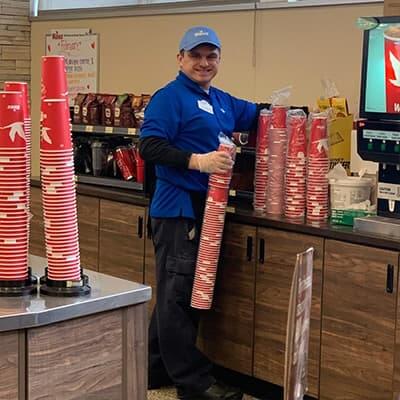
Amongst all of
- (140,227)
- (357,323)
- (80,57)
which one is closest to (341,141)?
(357,323)

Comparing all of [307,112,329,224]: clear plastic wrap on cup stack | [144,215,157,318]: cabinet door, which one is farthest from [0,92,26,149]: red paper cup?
[144,215,157,318]: cabinet door

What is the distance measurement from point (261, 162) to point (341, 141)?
1.23 ft

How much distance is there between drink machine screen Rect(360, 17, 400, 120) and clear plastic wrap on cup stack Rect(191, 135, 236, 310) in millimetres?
621

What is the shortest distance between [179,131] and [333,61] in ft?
3.21

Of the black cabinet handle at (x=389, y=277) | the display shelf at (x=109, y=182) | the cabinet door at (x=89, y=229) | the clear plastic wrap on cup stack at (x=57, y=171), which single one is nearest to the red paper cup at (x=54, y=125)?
the clear plastic wrap on cup stack at (x=57, y=171)

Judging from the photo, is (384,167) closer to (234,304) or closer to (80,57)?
(234,304)

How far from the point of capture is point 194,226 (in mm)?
3688

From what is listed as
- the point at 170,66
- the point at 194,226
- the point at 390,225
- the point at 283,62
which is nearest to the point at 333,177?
the point at 390,225

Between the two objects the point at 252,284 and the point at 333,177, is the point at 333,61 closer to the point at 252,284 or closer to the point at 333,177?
the point at 333,177

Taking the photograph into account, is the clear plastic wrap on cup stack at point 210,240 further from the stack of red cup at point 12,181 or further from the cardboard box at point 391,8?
the stack of red cup at point 12,181

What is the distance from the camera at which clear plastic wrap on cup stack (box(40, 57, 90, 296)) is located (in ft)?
5.79

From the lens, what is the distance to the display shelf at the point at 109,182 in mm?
4438

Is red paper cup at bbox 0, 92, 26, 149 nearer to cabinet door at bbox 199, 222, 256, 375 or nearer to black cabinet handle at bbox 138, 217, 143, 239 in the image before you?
cabinet door at bbox 199, 222, 256, 375

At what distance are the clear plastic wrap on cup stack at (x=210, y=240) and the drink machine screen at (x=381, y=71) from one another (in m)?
0.62
